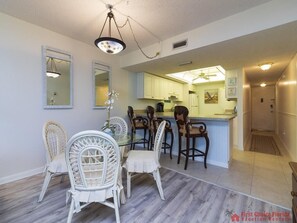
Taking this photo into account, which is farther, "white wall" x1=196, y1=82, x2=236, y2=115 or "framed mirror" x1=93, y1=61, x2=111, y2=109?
"white wall" x1=196, y1=82, x2=236, y2=115

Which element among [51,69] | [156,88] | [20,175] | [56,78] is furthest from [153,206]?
[156,88]

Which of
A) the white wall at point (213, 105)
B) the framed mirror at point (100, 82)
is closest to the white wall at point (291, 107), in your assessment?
the white wall at point (213, 105)

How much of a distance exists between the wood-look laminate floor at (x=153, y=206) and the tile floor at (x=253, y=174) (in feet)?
0.62

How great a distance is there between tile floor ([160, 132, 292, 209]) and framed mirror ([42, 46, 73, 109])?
2.42 meters

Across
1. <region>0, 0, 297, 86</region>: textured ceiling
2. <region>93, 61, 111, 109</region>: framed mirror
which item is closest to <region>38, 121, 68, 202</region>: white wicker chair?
<region>93, 61, 111, 109</region>: framed mirror

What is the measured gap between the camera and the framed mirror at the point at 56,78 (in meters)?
2.73

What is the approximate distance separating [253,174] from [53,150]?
10.6ft

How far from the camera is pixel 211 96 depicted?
23.0 ft

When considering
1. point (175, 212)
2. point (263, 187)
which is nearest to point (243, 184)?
point (263, 187)

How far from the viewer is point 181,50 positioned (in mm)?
2900

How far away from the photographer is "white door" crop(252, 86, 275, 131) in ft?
24.4

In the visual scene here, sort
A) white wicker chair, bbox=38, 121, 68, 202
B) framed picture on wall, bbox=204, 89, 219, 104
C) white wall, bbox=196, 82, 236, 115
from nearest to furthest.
Answer: white wicker chair, bbox=38, 121, 68, 202 < white wall, bbox=196, 82, 236, 115 < framed picture on wall, bbox=204, 89, 219, 104

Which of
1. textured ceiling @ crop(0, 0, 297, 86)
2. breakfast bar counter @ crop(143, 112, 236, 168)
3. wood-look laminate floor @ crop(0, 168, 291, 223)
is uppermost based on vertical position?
textured ceiling @ crop(0, 0, 297, 86)

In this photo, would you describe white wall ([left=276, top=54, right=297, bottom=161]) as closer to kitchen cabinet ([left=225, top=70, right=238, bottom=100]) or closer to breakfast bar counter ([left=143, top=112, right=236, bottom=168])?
kitchen cabinet ([left=225, top=70, right=238, bottom=100])
